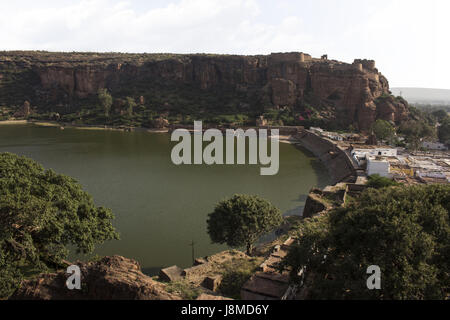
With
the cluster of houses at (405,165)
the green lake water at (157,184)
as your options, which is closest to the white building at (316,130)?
the green lake water at (157,184)

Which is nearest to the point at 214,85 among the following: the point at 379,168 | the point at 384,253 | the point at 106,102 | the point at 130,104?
the point at 130,104

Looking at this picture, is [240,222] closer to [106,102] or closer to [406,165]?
[406,165]

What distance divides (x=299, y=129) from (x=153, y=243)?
52.2 m

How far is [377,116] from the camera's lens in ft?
232

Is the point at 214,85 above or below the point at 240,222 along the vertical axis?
above

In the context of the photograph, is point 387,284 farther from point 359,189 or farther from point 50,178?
point 359,189

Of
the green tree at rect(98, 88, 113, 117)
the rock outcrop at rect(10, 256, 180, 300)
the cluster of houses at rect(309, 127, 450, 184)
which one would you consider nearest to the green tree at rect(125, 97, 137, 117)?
the green tree at rect(98, 88, 113, 117)

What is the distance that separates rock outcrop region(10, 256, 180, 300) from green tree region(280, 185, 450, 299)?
5202mm

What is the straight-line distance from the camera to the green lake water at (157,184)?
70.6ft

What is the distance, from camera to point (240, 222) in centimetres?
1922

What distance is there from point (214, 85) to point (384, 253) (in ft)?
275

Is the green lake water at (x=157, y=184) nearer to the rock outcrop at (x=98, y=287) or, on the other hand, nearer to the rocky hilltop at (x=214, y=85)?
the rock outcrop at (x=98, y=287)

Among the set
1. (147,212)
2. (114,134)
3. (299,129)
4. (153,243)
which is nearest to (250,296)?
(153,243)

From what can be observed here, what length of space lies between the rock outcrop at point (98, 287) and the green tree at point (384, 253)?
5202 mm
